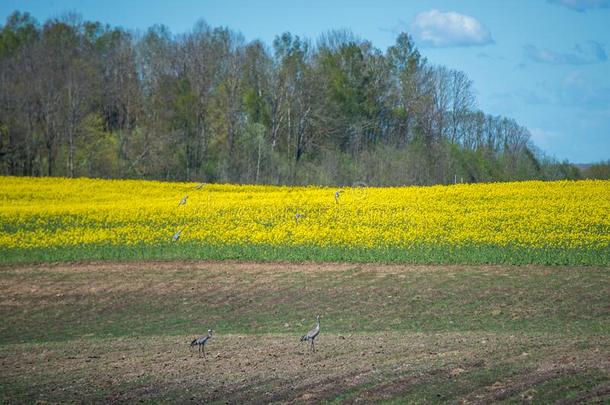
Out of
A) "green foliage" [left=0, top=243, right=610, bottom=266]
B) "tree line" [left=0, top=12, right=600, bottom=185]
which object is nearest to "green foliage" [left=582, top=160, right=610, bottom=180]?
"tree line" [left=0, top=12, right=600, bottom=185]

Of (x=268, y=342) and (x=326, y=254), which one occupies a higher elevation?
(x=326, y=254)

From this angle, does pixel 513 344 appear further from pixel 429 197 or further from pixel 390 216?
pixel 429 197

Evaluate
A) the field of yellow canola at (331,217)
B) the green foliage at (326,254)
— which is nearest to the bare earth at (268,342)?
the green foliage at (326,254)

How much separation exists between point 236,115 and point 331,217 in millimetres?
49034

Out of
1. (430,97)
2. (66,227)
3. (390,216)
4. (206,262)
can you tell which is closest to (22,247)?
(66,227)

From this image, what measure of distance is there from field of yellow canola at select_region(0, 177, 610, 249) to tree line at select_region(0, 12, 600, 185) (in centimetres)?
2366

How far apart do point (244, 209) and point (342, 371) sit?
88.0 feet

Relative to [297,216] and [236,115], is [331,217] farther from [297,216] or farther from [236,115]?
[236,115]

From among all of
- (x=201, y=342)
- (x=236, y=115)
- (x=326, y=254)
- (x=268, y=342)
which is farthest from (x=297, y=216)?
(x=236, y=115)

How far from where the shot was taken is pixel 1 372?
16.5 meters

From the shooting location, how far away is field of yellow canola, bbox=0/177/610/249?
3328cm

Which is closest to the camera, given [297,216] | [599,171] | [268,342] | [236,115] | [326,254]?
[268,342]

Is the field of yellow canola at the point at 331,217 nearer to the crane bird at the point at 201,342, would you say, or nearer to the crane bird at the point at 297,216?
the crane bird at the point at 297,216

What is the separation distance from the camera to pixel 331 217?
3847 centimetres
